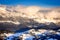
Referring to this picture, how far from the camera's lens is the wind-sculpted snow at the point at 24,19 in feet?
6.15

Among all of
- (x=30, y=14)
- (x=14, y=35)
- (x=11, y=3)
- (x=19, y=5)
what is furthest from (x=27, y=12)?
(x=14, y=35)

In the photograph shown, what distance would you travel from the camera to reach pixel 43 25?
1.87 meters

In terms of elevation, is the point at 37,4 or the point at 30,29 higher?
the point at 37,4

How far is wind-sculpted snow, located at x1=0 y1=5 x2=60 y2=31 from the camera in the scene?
6.15 feet

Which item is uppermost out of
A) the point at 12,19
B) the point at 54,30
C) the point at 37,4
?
the point at 37,4

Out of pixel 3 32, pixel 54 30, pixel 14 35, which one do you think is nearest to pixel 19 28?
pixel 14 35

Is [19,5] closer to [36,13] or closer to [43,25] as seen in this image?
[36,13]

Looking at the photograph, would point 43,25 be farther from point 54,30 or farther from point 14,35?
point 14,35

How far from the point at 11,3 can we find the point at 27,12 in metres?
0.31

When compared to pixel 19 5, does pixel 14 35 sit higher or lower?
lower

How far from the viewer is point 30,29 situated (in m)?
1.88

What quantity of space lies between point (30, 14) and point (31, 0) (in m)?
0.24

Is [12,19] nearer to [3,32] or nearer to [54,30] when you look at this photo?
[3,32]

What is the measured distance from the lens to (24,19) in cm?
189
